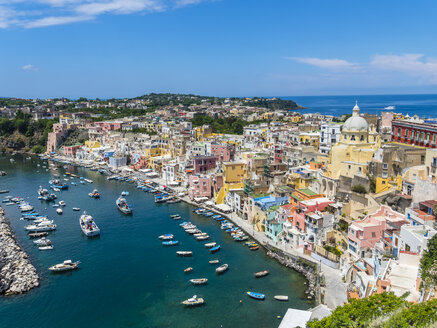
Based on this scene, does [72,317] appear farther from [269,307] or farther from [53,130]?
[53,130]

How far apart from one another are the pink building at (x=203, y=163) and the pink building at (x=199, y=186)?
547cm

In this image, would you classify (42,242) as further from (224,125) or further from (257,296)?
(224,125)

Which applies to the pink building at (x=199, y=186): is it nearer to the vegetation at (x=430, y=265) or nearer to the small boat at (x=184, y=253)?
the small boat at (x=184, y=253)

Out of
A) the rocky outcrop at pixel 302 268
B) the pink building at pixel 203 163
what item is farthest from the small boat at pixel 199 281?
the pink building at pixel 203 163

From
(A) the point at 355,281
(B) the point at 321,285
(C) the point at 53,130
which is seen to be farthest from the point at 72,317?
(C) the point at 53,130

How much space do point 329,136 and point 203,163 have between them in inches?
640

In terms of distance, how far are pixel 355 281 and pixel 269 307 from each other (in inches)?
216

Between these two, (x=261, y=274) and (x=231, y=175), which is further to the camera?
(x=231, y=175)

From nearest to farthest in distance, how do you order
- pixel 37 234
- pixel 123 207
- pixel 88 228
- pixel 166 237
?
pixel 166 237
pixel 37 234
pixel 88 228
pixel 123 207

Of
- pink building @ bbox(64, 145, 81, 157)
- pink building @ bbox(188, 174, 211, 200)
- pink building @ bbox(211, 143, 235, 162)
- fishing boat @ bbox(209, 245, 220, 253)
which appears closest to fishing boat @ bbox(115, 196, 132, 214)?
pink building @ bbox(188, 174, 211, 200)

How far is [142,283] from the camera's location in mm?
25234

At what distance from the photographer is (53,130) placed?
8850cm

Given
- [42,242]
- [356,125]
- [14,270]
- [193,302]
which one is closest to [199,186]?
[42,242]

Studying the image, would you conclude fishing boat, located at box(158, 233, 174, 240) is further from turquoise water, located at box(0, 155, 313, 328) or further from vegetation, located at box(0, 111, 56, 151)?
vegetation, located at box(0, 111, 56, 151)
